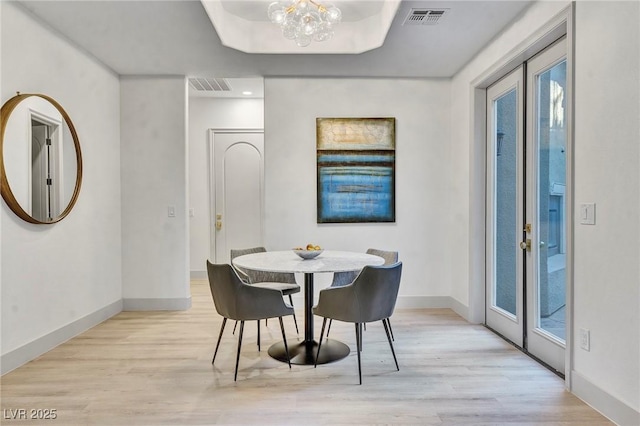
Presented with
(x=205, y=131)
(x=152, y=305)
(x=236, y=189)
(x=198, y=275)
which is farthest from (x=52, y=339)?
(x=205, y=131)

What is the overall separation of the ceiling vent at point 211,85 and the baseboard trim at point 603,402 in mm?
4616

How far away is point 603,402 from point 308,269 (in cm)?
177

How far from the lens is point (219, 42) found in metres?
3.34

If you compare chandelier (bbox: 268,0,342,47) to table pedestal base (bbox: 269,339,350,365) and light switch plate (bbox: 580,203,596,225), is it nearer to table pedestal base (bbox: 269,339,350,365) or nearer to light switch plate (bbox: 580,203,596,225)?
light switch plate (bbox: 580,203,596,225)

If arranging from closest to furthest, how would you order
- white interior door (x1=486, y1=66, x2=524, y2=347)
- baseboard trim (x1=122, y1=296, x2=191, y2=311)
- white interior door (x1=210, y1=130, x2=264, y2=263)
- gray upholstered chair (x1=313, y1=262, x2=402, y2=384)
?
gray upholstered chair (x1=313, y1=262, x2=402, y2=384) < white interior door (x1=486, y1=66, x2=524, y2=347) < baseboard trim (x1=122, y1=296, x2=191, y2=311) < white interior door (x1=210, y1=130, x2=264, y2=263)

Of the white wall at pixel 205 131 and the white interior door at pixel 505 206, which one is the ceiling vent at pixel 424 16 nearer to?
the white interior door at pixel 505 206

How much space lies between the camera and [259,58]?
12.1 feet

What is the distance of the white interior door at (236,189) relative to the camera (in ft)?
19.1

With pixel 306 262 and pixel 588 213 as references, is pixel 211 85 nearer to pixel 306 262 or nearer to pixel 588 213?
pixel 306 262

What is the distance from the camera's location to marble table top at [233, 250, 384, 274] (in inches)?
101

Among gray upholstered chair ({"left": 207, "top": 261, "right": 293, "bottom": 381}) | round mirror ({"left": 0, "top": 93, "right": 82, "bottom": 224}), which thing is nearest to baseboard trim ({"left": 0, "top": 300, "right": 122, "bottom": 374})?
round mirror ({"left": 0, "top": 93, "right": 82, "bottom": 224})

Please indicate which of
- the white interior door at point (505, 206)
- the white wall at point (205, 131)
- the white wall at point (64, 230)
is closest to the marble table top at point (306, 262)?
the white interior door at point (505, 206)

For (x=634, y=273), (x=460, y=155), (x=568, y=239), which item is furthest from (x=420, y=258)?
(x=634, y=273)

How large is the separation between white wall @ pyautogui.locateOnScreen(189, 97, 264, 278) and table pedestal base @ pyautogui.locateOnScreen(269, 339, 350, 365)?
126 inches
